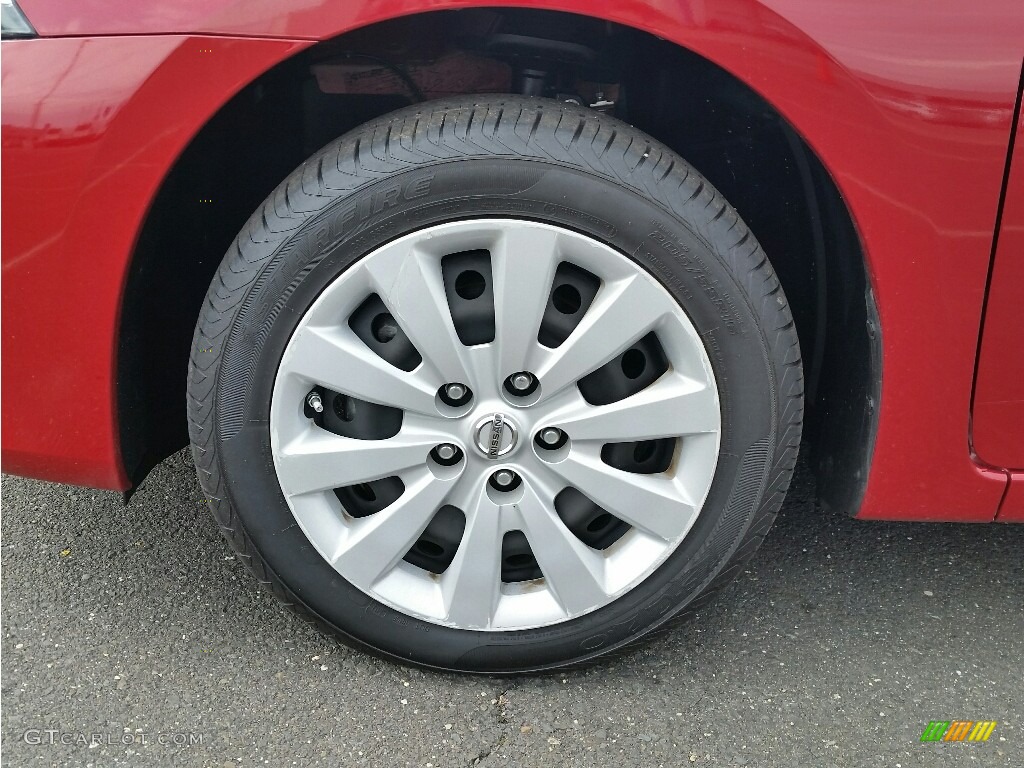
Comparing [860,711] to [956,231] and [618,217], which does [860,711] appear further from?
[618,217]

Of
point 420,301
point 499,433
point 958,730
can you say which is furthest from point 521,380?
point 958,730

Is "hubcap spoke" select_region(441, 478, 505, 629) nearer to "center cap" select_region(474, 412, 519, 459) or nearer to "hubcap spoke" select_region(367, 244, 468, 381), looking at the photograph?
"center cap" select_region(474, 412, 519, 459)

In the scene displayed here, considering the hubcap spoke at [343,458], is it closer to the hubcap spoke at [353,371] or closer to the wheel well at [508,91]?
the hubcap spoke at [353,371]

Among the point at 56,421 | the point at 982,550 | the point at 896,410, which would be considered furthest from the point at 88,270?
the point at 982,550

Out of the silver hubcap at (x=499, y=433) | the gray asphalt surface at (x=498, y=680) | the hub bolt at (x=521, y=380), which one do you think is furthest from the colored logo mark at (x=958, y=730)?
the hub bolt at (x=521, y=380)

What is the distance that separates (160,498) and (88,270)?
84cm

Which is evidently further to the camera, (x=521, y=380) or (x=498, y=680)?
(x=498, y=680)

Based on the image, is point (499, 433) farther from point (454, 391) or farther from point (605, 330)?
point (605, 330)

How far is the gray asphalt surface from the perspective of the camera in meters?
1.50

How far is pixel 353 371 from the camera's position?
147cm

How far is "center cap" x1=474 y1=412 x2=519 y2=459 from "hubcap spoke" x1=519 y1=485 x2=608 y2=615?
0.09 meters

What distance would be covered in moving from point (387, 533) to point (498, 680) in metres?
0.36

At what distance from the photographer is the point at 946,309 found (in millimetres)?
1425

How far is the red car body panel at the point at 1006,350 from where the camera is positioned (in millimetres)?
1366
